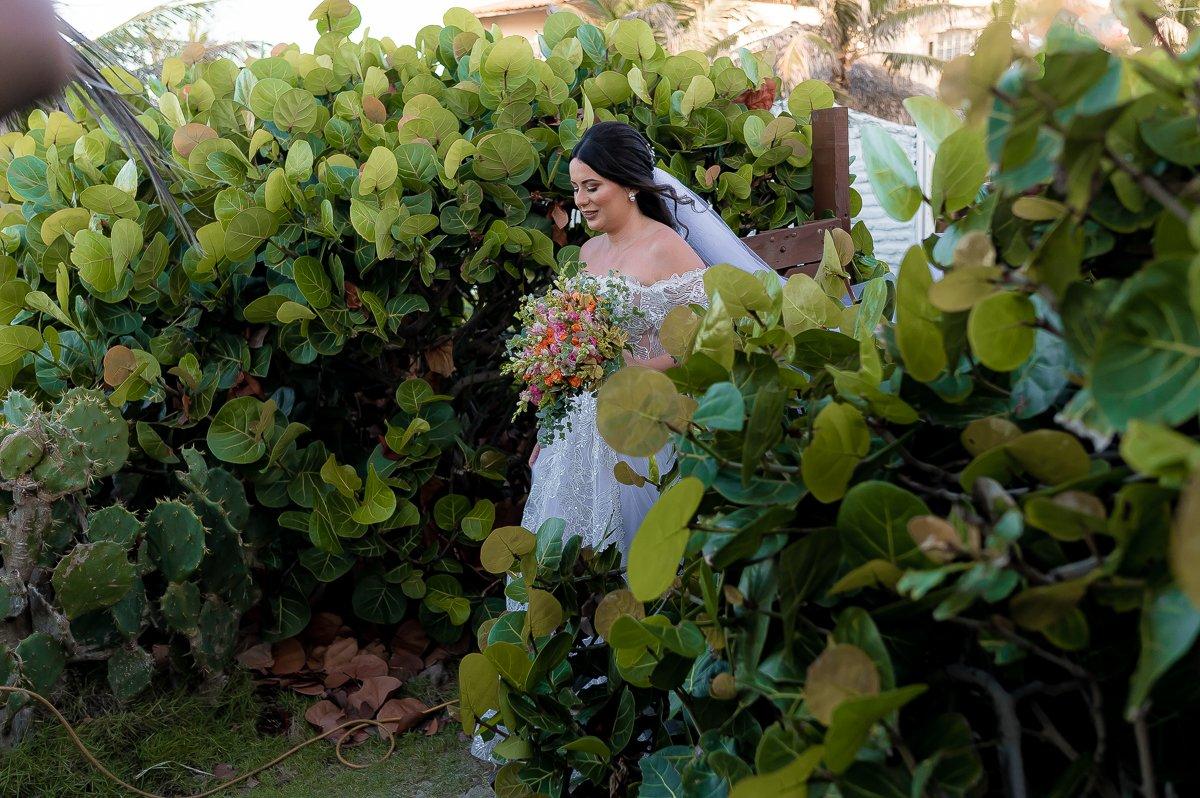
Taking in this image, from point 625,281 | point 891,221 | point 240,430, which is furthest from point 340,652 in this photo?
point 891,221

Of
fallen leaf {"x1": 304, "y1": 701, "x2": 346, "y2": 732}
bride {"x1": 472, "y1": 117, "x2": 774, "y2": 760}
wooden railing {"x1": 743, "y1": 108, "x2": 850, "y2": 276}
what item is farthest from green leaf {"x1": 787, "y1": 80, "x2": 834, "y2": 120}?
fallen leaf {"x1": 304, "y1": 701, "x2": 346, "y2": 732}

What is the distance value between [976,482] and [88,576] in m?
2.75

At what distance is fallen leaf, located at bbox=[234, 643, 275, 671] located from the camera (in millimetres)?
3791

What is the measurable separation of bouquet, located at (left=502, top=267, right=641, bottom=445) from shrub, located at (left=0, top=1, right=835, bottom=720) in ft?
1.89

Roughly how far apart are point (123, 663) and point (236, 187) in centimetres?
162

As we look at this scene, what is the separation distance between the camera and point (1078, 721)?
96cm

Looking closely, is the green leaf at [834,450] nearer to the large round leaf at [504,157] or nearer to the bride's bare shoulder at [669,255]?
the bride's bare shoulder at [669,255]

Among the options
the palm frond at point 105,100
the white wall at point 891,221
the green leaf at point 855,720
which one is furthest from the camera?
the white wall at point 891,221

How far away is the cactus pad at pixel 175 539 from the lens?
3129 millimetres

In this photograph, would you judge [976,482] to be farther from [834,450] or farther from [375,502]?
[375,502]

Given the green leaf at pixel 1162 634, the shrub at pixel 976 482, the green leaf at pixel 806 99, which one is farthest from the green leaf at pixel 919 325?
the green leaf at pixel 806 99

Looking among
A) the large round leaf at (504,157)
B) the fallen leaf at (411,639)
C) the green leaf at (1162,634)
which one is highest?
the green leaf at (1162,634)

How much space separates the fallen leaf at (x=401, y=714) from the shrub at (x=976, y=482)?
2.52 metres

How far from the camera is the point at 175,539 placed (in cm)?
Result: 316
